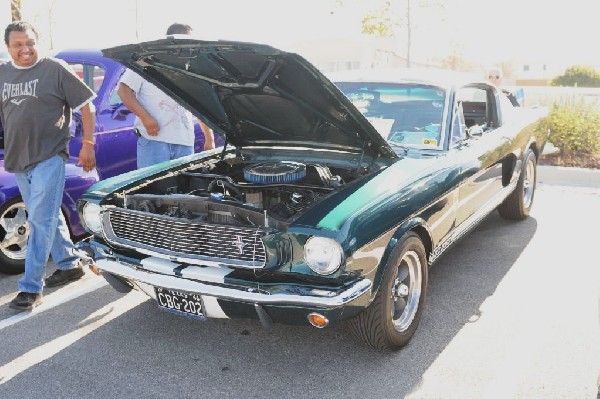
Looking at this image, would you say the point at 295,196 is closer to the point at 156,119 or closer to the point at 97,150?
the point at 156,119

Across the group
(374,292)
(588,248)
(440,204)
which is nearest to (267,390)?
(374,292)

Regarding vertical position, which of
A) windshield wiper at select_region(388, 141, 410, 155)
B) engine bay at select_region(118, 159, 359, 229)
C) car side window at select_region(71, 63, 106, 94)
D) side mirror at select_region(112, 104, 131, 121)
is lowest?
engine bay at select_region(118, 159, 359, 229)

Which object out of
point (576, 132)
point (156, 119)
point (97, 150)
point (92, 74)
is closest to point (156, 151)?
point (156, 119)

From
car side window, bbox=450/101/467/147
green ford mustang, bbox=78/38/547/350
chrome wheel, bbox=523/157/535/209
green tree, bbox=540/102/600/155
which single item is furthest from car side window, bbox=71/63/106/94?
green tree, bbox=540/102/600/155

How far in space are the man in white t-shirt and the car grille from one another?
1.55 metres

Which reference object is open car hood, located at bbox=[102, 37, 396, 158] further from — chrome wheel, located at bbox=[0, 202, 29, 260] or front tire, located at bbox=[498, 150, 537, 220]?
front tire, located at bbox=[498, 150, 537, 220]

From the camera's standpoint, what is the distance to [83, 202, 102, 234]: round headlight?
11.9ft

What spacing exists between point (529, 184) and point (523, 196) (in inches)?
14.6

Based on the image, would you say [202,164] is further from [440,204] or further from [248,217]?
[440,204]

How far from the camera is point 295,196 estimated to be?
3.56 m

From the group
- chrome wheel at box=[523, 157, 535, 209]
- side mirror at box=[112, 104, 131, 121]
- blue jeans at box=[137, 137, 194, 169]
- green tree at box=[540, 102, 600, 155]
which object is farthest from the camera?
green tree at box=[540, 102, 600, 155]

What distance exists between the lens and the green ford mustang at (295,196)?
297 cm

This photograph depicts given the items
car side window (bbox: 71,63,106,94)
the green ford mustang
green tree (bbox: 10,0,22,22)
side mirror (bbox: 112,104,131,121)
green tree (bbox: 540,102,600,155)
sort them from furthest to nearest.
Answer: green tree (bbox: 10,0,22,22) → green tree (bbox: 540,102,600,155) → car side window (bbox: 71,63,106,94) → side mirror (bbox: 112,104,131,121) → the green ford mustang

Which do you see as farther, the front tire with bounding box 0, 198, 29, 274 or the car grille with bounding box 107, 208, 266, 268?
the front tire with bounding box 0, 198, 29, 274
